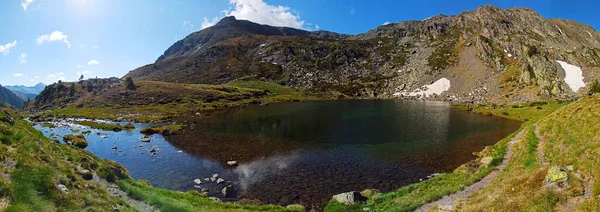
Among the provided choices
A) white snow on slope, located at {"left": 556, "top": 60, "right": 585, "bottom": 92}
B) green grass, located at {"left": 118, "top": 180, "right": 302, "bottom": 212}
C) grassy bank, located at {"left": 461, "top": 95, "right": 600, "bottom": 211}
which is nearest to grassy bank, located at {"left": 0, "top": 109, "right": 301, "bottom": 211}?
green grass, located at {"left": 118, "top": 180, "right": 302, "bottom": 212}

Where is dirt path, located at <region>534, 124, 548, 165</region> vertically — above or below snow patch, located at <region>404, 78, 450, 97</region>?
below

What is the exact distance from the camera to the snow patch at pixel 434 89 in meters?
158

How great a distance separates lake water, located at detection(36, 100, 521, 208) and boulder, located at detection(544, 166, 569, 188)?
1532cm

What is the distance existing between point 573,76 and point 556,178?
478ft

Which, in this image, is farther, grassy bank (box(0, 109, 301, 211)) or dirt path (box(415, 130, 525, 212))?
dirt path (box(415, 130, 525, 212))

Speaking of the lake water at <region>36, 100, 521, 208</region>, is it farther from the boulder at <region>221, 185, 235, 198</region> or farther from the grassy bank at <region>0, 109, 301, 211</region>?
the grassy bank at <region>0, 109, 301, 211</region>

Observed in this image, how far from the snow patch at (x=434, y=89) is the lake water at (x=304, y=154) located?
3382 inches

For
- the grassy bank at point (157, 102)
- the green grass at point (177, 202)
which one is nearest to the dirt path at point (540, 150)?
the green grass at point (177, 202)

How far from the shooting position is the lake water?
111ft

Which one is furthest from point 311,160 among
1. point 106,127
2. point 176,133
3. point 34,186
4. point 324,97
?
point 324,97

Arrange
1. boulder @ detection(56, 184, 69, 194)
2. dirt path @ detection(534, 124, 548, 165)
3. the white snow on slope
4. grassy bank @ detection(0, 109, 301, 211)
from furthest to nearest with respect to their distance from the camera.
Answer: the white snow on slope
dirt path @ detection(534, 124, 548, 165)
boulder @ detection(56, 184, 69, 194)
grassy bank @ detection(0, 109, 301, 211)

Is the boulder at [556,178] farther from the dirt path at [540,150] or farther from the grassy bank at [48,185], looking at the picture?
the grassy bank at [48,185]

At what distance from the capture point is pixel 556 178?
1702cm

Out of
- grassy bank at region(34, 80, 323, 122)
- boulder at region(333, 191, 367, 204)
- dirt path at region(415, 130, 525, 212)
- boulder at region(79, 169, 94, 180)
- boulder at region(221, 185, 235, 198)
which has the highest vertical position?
grassy bank at region(34, 80, 323, 122)
